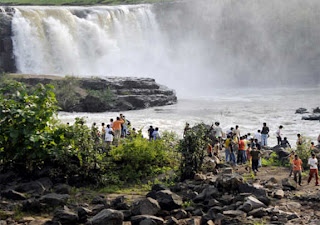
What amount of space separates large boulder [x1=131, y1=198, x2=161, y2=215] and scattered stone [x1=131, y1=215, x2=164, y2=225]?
29cm

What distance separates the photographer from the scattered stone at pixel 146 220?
7955 mm

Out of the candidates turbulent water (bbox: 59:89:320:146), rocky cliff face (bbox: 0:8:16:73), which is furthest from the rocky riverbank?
rocky cliff face (bbox: 0:8:16:73)

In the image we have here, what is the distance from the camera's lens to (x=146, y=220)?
315 inches

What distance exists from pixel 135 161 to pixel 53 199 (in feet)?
11.2

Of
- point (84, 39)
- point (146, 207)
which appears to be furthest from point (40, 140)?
point (84, 39)

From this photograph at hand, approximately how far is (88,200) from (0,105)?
3370 millimetres

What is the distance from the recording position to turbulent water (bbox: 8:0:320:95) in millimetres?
55500

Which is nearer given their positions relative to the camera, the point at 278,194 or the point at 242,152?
the point at 278,194

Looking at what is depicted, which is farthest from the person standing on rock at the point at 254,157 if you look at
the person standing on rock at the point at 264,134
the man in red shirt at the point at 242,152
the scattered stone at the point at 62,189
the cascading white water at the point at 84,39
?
the cascading white water at the point at 84,39

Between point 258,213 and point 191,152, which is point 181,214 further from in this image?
point 191,152

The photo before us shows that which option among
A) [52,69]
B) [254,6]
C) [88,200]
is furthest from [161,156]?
[254,6]

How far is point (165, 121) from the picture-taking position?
90.5 ft

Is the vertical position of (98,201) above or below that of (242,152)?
below

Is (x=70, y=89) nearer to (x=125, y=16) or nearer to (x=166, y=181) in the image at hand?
(x=166, y=181)
